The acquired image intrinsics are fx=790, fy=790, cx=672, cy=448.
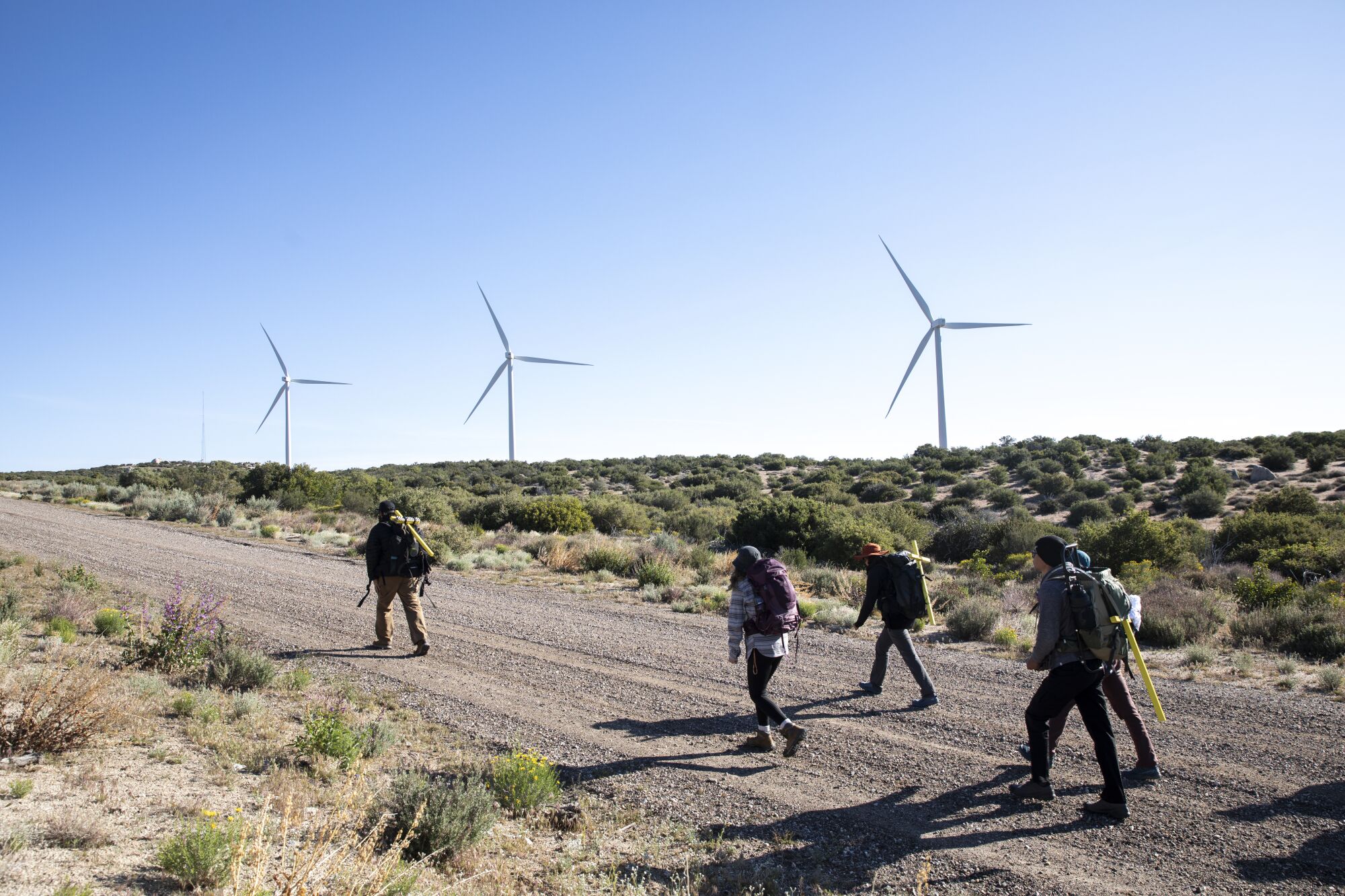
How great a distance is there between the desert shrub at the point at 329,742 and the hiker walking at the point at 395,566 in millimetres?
3589

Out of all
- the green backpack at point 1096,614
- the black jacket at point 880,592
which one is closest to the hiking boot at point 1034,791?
the green backpack at point 1096,614

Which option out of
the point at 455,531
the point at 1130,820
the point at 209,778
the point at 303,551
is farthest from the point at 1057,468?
the point at 209,778

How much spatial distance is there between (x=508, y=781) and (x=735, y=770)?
1.90 meters

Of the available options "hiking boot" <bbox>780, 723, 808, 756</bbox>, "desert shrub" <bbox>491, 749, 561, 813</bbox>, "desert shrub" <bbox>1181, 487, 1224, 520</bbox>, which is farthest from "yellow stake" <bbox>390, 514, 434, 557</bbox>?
"desert shrub" <bbox>1181, 487, 1224, 520</bbox>

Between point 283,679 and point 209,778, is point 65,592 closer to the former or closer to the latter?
point 283,679

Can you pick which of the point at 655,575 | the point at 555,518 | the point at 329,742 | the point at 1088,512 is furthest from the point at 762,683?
the point at 1088,512

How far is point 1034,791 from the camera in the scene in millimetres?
5898

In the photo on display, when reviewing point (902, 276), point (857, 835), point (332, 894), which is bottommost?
point (857, 835)

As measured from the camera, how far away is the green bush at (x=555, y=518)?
88.7ft

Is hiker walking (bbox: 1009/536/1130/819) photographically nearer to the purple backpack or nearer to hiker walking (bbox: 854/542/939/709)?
the purple backpack

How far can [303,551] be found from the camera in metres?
22.3

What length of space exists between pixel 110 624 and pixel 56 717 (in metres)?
5.52

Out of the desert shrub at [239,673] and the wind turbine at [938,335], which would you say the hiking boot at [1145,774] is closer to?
the desert shrub at [239,673]

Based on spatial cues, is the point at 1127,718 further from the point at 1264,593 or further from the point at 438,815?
the point at 1264,593
